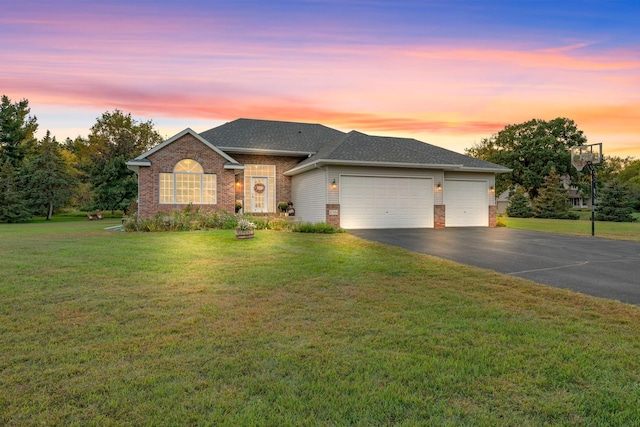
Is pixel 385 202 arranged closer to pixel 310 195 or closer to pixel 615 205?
pixel 310 195

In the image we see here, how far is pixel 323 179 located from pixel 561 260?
34.8 feet

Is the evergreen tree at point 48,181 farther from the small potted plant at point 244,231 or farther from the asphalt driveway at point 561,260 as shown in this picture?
the asphalt driveway at point 561,260

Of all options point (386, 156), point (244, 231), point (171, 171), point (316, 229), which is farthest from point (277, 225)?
point (386, 156)

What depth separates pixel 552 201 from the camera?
3434 centimetres

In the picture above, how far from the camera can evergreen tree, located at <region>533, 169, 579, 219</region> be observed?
33.9 meters

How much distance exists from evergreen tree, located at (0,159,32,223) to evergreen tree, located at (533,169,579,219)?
4443cm

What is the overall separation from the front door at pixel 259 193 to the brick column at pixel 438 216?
9.06 metres

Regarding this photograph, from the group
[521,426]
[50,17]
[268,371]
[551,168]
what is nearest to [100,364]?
[268,371]

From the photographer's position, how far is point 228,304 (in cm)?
477

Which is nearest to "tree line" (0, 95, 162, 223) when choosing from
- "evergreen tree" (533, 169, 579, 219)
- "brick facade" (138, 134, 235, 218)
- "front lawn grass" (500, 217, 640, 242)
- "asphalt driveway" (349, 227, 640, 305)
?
"brick facade" (138, 134, 235, 218)

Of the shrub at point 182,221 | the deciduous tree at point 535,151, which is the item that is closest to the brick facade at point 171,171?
the shrub at point 182,221

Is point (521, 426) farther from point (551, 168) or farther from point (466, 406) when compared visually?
point (551, 168)

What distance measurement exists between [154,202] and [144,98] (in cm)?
661

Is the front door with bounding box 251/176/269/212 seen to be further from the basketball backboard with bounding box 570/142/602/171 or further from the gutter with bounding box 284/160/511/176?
the basketball backboard with bounding box 570/142/602/171
